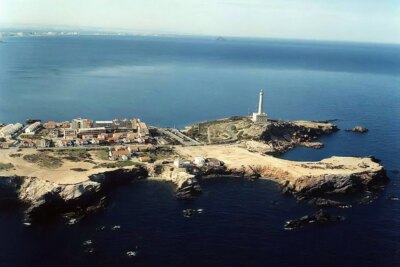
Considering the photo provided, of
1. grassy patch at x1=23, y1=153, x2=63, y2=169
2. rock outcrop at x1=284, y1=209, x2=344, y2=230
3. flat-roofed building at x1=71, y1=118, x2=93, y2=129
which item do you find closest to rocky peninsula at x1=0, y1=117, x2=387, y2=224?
grassy patch at x1=23, y1=153, x2=63, y2=169

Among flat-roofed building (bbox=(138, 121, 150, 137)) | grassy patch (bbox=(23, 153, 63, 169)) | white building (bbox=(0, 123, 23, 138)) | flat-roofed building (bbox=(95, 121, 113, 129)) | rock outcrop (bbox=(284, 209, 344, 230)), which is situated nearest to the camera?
rock outcrop (bbox=(284, 209, 344, 230))

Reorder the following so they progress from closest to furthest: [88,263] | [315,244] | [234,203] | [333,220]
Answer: [88,263] → [315,244] → [333,220] → [234,203]

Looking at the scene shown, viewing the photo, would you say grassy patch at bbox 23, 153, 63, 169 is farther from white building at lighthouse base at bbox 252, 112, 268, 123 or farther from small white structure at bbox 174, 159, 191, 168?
white building at lighthouse base at bbox 252, 112, 268, 123

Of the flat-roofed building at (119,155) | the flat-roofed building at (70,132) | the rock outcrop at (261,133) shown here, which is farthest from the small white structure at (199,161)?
the flat-roofed building at (70,132)

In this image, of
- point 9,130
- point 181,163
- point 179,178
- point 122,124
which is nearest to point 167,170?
point 181,163

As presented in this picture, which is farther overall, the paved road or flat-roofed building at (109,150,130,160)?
the paved road

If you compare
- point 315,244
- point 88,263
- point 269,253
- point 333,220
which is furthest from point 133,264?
point 333,220

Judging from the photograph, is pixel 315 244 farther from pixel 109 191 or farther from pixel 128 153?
pixel 128 153

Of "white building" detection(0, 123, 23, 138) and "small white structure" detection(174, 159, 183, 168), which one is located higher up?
"white building" detection(0, 123, 23, 138)
